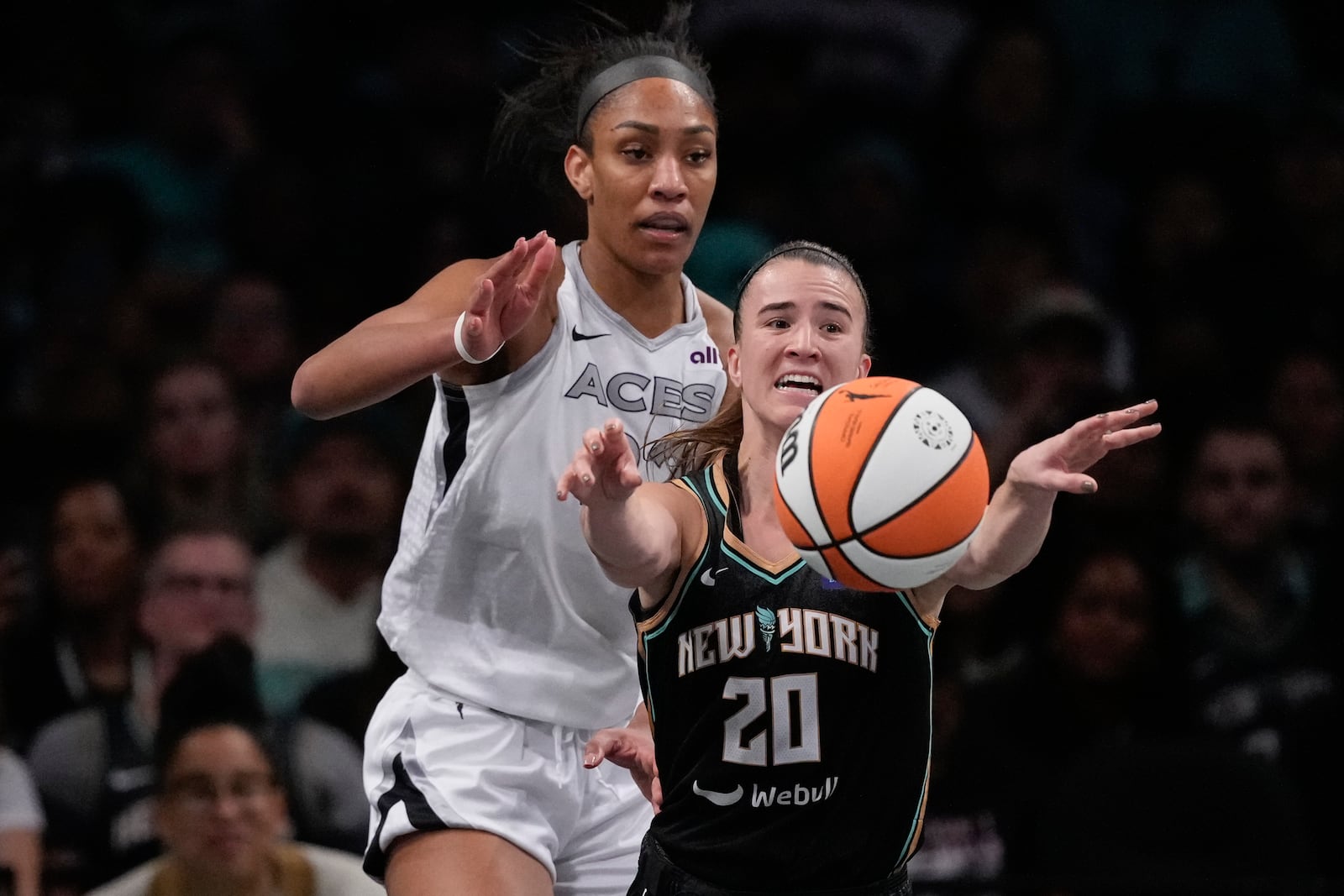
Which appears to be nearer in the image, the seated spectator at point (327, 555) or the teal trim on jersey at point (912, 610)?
the teal trim on jersey at point (912, 610)

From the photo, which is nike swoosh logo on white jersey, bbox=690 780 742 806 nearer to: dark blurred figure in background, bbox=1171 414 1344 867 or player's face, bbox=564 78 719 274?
player's face, bbox=564 78 719 274

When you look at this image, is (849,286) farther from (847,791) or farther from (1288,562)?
(1288,562)

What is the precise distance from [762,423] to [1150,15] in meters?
5.32

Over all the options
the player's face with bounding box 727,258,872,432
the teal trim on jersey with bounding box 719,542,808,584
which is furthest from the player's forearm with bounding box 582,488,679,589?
the player's face with bounding box 727,258,872,432

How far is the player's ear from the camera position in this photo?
4.13m

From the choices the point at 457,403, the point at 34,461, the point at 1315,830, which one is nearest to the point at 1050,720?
the point at 1315,830

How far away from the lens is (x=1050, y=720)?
5754 millimetres

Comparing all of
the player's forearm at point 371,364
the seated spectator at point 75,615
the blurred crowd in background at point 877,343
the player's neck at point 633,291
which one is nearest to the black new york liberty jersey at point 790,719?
the player's forearm at point 371,364

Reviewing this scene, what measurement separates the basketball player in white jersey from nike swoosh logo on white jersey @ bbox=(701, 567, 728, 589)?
74 centimetres

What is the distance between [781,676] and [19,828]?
3.04 meters

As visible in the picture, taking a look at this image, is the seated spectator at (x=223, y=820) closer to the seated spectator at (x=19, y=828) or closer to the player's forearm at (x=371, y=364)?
Answer: the seated spectator at (x=19, y=828)

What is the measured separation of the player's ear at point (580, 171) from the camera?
4.13 meters

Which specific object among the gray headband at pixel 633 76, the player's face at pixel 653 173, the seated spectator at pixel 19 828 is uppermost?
the gray headband at pixel 633 76

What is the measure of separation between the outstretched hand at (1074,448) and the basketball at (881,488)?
8cm
